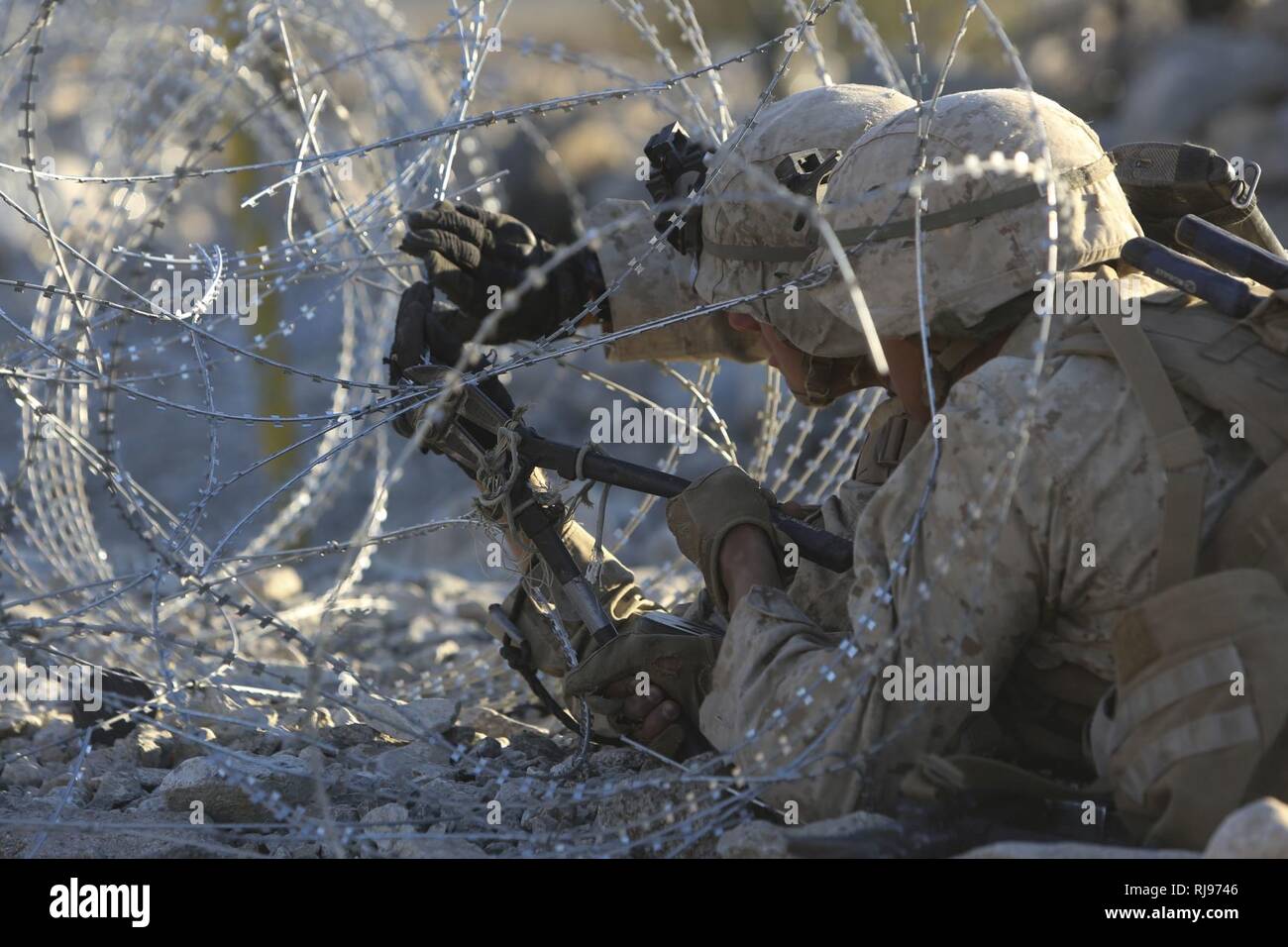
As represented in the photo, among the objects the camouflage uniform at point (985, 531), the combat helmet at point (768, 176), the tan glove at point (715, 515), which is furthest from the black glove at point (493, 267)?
the camouflage uniform at point (985, 531)

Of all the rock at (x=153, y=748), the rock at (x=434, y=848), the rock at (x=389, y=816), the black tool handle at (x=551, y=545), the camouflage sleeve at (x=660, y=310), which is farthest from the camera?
the camouflage sleeve at (x=660, y=310)

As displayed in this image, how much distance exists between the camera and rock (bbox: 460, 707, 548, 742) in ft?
12.3

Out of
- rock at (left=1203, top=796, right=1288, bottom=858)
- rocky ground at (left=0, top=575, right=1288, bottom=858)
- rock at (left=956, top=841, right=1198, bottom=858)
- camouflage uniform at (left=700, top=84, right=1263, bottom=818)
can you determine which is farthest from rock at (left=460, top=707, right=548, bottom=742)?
rock at (left=1203, top=796, right=1288, bottom=858)

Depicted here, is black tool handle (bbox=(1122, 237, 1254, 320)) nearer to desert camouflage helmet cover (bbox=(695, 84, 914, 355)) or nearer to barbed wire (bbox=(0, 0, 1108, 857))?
barbed wire (bbox=(0, 0, 1108, 857))

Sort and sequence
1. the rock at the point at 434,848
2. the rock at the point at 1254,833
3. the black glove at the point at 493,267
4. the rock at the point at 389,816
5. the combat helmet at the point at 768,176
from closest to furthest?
the rock at the point at 1254,833
the rock at the point at 434,848
the rock at the point at 389,816
the combat helmet at the point at 768,176
the black glove at the point at 493,267

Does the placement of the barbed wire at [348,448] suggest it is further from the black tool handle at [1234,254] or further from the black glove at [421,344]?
the black tool handle at [1234,254]

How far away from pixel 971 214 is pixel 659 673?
1.12m

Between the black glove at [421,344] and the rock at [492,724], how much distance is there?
30.9 inches

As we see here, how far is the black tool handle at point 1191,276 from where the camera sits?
2.41 metres

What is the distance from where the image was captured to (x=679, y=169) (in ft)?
11.6

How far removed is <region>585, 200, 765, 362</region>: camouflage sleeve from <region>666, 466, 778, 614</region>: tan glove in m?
1.06

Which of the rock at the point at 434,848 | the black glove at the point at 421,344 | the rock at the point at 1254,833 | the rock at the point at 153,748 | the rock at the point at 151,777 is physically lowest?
the rock at the point at 1254,833

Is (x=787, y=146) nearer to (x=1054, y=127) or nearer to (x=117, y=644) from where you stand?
(x=1054, y=127)

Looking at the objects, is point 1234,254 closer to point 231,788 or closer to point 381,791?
point 381,791
